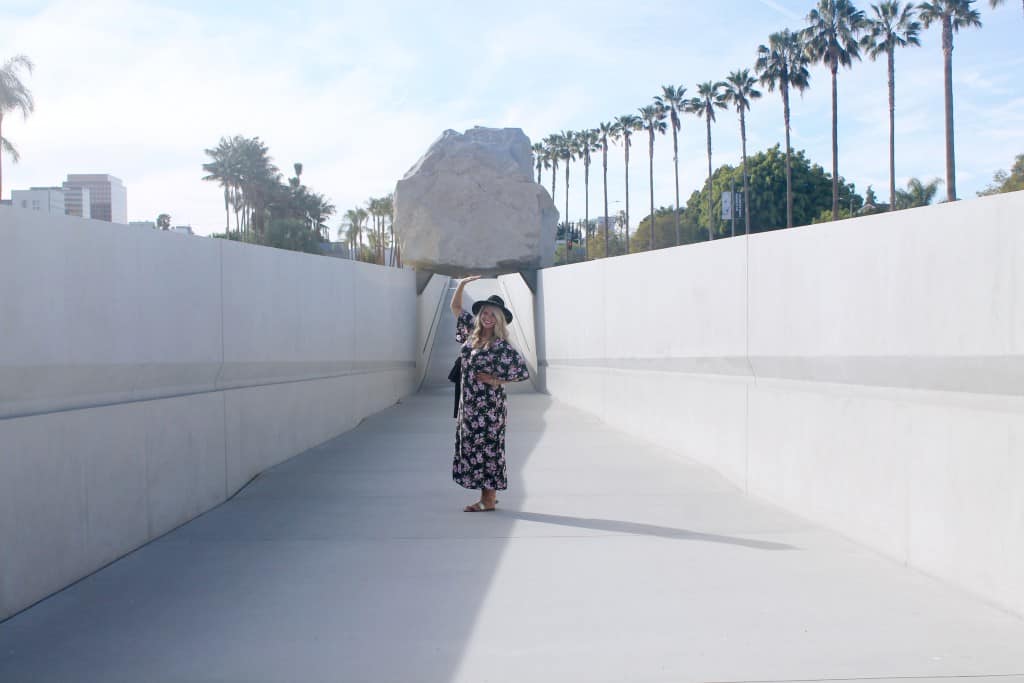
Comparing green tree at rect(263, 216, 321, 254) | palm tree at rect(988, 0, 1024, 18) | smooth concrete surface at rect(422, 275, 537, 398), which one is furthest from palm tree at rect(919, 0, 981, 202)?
green tree at rect(263, 216, 321, 254)

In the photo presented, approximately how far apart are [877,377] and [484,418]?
2944 mm

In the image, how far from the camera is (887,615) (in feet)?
15.7

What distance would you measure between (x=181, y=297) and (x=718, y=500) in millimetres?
4334

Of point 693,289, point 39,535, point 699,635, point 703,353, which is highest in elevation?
point 693,289

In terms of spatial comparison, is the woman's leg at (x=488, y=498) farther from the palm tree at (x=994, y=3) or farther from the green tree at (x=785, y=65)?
the green tree at (x=785, y=65)

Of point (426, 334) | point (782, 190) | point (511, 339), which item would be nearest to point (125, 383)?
point (426, 334)

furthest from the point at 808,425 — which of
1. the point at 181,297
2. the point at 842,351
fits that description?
the point at 181,297

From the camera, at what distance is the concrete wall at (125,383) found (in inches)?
194

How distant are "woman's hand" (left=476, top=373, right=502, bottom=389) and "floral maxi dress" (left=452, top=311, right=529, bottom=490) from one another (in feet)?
0.08

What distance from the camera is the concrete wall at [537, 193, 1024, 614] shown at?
486cm

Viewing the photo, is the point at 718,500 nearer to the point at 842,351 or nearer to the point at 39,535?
the point at 842,351

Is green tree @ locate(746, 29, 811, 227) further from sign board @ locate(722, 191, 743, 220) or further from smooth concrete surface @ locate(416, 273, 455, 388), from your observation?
smooth concrete surface @ locate(416, 273, 455, 388)

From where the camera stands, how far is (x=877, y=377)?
6.06m

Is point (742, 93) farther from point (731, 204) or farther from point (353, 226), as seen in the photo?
point (353, 226)
